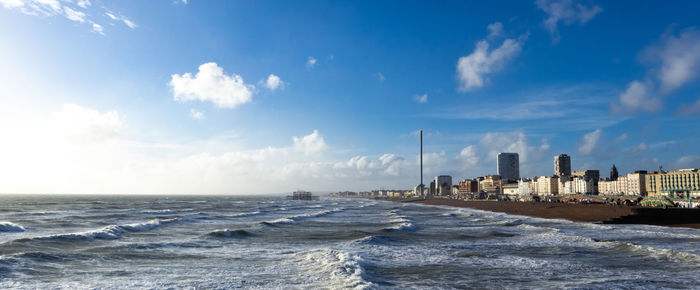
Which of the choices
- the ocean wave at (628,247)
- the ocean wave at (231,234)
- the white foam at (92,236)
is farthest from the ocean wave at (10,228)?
the ocean wave at (628,247)

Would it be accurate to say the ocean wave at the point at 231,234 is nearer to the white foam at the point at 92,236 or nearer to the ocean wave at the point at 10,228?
the white foam at the point at 92,236

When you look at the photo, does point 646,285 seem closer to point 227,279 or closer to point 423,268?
point 423,268

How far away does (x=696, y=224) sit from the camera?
134 feet

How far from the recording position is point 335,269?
55.9 ft

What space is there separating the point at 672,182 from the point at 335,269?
166484 millimetres

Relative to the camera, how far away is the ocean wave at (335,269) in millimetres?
14711

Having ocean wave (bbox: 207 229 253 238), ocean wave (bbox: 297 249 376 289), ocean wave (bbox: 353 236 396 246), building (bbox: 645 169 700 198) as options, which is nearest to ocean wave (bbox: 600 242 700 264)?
ocean wave (bbox: 353 236 396 246)

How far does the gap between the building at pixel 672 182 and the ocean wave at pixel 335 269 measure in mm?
136395

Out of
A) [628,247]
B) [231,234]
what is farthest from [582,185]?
[231,234]

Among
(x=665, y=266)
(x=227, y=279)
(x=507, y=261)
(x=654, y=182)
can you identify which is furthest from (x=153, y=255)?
(x=654, y=182)

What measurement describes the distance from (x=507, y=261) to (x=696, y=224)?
107 feet

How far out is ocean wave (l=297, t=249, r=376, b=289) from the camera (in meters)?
14.7

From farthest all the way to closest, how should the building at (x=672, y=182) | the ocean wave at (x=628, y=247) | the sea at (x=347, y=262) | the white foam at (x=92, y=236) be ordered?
the building at (x=672, y=182)
the white foam at (x=92, y=236)
the ocean wave at (x=628, y=247)
the sea at (x=347, y=262)

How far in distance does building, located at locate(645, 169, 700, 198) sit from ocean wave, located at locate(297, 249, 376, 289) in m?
Result: 136
